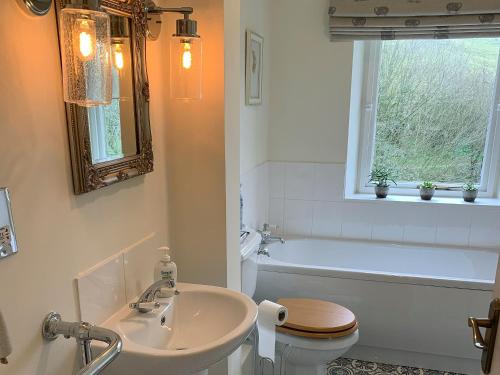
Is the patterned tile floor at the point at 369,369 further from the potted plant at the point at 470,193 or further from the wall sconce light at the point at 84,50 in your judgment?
the wall sconce light at the point at 84,50

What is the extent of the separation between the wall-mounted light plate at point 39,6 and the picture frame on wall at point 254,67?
1.61m

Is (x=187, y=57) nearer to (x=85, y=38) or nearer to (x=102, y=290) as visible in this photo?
(x=85, y=38)

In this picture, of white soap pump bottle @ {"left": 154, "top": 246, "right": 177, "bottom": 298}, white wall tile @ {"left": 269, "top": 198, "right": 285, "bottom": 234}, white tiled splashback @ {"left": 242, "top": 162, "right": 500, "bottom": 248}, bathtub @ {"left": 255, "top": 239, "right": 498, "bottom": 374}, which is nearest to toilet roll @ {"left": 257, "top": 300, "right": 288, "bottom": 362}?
white soap pump bottle @ {"left": 154, "top": 246, "right": 177, "bottom": 298}

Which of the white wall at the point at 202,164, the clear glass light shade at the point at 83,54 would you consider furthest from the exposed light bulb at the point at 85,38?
the white wall at the point at 202,164

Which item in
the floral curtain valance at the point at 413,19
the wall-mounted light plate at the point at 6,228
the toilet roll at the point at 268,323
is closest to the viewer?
the wall-mounted light plate at the point at 6,228

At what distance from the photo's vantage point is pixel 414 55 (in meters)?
3.21

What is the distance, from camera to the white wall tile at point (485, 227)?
3066 millimetres

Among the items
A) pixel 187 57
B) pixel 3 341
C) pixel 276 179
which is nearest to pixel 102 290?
pixel 3 341

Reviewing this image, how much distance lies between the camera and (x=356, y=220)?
329cm

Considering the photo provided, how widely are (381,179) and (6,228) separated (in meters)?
2.84

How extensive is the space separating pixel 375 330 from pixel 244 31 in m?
1.93

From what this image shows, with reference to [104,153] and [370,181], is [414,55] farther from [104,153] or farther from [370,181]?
[104,153]

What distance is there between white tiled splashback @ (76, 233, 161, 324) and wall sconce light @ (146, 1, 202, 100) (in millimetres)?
550

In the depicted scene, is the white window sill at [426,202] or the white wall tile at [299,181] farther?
the white wall tile at [299,181]
